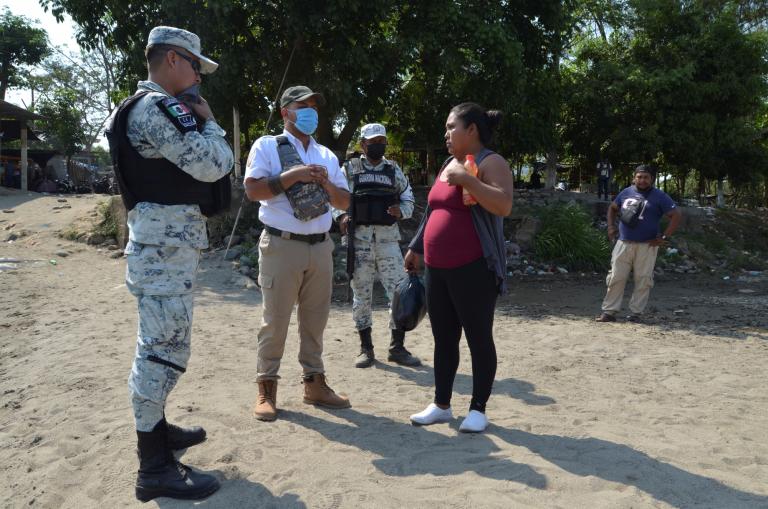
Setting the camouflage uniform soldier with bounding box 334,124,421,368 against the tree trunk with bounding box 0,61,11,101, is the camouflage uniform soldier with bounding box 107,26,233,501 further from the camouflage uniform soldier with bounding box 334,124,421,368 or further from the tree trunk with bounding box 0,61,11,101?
the tree trunk with bounding box 0,61,11,101

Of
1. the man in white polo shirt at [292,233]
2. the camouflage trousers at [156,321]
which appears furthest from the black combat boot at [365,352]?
the camouflage trousers at [156,321]

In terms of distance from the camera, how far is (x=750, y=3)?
23016mm

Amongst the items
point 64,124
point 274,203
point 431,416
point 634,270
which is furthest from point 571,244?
A: point 64,124

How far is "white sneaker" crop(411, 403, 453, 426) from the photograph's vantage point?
382 cm

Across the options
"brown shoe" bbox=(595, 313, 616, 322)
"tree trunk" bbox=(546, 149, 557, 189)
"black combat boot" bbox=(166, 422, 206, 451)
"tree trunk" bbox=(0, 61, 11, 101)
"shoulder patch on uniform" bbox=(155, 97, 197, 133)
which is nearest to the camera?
"shoulder patch on uniform" bbox=(155, 97, 197, 133)

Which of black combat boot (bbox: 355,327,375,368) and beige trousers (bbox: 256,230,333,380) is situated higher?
beige trousers (bbox: 256,230,333,380)

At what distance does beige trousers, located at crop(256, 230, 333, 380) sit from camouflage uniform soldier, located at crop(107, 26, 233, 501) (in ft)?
2.82

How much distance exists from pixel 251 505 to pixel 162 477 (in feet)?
1.41

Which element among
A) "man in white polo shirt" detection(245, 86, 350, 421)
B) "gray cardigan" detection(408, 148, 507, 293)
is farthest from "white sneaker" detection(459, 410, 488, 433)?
"man in white polo shirt" detection(245, 86, 350, 421)

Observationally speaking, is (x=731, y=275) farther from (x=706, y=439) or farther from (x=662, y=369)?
(x=706, y=439)

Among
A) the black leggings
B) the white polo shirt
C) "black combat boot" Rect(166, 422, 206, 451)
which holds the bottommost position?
"black combat boot" Rect(166, 422, 206, 451)

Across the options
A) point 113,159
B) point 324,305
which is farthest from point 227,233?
point 113,159

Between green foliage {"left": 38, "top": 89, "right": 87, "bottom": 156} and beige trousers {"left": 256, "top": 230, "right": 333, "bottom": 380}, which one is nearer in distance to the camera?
beige trousers {"left": 256, "top": 230, "right": 333, "bottom": 380}

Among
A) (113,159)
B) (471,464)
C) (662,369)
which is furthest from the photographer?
(662,369)
